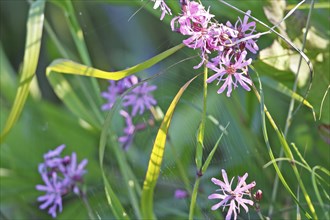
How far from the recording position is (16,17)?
1859 millimetres

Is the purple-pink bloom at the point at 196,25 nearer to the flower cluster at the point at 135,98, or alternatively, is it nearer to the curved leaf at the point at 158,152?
the curved leaf at the point at 158,152

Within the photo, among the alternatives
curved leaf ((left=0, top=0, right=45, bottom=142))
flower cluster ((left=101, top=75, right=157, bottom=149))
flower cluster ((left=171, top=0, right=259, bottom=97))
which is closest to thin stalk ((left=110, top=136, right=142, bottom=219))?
flower cluster ((left=101, top=75, right=157, bottom=149))

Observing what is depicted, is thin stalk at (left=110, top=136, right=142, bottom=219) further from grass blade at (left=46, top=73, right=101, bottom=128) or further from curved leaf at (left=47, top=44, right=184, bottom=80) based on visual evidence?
curved leaf at (left=47, top=44, right=184, bottom=80)

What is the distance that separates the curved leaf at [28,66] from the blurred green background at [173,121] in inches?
7.1

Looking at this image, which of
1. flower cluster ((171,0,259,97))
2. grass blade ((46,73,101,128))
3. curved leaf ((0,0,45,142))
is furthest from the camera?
grass blade ((46,73,101,128))

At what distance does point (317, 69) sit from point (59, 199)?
16.7 inches

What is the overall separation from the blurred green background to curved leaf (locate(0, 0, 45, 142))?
182 mm

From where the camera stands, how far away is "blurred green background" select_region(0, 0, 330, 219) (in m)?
1.02

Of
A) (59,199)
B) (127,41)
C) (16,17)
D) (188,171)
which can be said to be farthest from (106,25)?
(59,199)

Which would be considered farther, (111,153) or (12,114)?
(111,153)

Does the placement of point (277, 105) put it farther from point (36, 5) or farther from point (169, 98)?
point (36, 5)

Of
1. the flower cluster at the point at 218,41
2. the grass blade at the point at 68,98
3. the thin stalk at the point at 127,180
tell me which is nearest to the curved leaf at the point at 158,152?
the flower cluster at the point at 218,41

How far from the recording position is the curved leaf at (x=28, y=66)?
981mm

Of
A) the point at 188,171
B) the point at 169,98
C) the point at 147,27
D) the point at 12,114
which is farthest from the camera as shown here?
the point at 147,27
